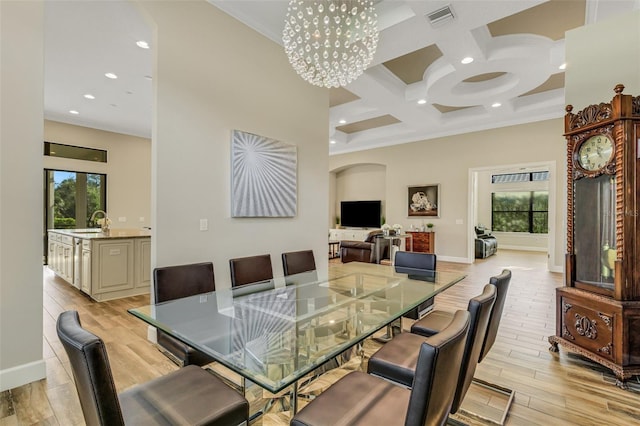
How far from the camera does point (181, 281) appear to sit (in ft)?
7.11

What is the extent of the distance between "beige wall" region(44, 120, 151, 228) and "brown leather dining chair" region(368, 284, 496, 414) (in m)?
7.81

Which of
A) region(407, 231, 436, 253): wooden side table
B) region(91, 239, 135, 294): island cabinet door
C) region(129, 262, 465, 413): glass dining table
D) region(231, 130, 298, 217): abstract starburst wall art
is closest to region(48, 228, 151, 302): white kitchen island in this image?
region(91, 239, 135, 294): island cabinet door

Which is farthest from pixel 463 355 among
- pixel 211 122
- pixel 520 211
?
pixel 520 211

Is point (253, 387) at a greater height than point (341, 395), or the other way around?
point (341, 395)

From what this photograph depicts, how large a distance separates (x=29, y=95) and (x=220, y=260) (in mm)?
1982

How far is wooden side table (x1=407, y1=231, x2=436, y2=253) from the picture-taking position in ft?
25.8

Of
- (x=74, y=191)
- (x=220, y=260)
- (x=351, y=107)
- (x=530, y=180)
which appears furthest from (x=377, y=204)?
(x=74, y=191)

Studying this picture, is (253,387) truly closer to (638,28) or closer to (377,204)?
(638,28)

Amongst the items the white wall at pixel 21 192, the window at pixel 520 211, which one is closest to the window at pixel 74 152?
the white wall at pixel 21 192

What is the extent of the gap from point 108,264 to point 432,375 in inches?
185

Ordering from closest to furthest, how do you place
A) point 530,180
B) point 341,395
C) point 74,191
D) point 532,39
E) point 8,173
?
point 341,395, point 8,173, point 532,39, point 74,191, point 530,180

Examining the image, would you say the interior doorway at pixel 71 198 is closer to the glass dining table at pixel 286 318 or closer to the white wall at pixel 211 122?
the white wall at pixel 211 122

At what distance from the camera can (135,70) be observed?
439cm

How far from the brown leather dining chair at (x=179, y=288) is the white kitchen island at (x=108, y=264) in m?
2.74
